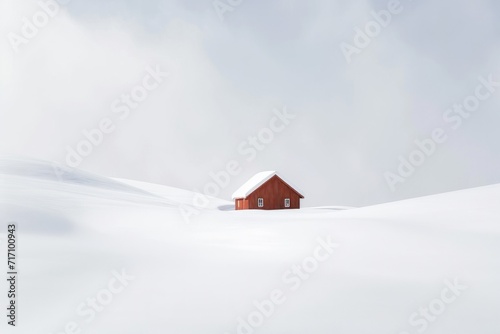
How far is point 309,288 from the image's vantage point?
523 cm

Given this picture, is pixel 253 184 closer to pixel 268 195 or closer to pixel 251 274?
pixel 268 195

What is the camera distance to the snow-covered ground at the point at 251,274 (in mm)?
4434

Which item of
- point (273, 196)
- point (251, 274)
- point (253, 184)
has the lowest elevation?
point (251, 274)

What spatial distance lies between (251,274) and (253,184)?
26.5 metres

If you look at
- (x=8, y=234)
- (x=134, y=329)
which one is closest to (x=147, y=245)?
(x=8, y=234)

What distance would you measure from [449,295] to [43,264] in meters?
5.84

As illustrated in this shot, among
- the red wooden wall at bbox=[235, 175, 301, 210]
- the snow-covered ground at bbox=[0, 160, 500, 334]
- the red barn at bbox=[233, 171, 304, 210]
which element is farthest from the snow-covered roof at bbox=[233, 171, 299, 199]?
the snow-covered ground at bbox=[0, 160, 500, 334]

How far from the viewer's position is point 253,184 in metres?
32.1

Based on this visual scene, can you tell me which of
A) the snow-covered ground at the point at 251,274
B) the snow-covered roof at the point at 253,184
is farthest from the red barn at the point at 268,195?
the snow-covered ground at the point at 251,274

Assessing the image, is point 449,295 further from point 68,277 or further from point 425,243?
point 68,277

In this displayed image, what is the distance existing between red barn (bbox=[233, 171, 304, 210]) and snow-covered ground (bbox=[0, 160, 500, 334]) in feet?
72.6

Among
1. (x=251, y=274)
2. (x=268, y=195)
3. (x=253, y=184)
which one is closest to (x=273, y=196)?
(x=268, y=195)

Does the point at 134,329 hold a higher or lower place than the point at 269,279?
lower

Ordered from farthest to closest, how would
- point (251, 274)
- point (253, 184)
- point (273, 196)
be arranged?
1. point (253, 184)
2. point (273, 196)
3. point (251, 274)
